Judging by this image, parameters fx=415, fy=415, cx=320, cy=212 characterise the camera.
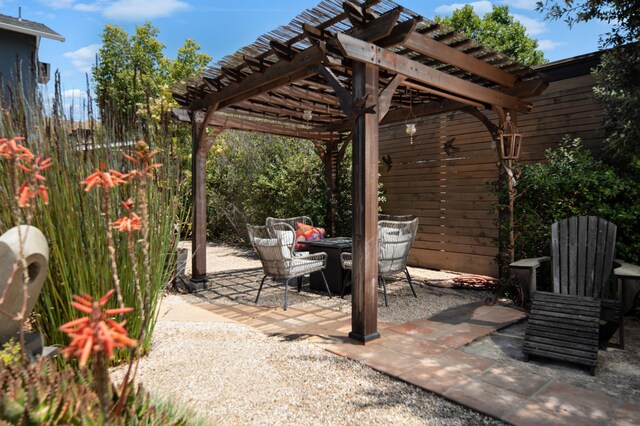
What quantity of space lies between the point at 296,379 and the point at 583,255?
97.9 inches

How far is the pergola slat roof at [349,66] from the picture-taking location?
3.03 m

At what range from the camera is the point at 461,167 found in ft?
19.8

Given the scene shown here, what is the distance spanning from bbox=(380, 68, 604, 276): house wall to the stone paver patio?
1.84 m

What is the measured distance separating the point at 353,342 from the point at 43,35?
11097 mm

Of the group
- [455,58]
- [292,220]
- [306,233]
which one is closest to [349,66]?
[455,58]

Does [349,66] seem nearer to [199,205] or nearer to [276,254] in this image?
[276,254]

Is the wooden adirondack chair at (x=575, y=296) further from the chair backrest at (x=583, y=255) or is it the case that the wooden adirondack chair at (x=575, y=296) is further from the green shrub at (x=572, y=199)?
the green shrub at (x=572, y=199)

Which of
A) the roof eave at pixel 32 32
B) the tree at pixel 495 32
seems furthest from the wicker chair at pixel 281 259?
the tree at pixel 495 32

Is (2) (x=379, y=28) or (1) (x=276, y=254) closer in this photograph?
(2) (x=379, y=28)

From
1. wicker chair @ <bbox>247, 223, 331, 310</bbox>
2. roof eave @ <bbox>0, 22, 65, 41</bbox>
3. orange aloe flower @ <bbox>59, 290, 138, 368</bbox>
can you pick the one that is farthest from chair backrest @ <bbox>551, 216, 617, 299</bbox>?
roof eave @ <bbox>0, 22, 65, 41</bbox>

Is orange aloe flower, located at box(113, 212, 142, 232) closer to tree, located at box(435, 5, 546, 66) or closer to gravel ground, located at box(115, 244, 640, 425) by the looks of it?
gravel ground, located at box(115, 244, 640, 425)

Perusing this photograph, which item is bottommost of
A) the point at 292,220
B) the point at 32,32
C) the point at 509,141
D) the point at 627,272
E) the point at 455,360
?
the point at 455,360

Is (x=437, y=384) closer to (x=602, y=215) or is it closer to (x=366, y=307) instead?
(x=366, y=307)

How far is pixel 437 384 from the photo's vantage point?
92.7 inches
